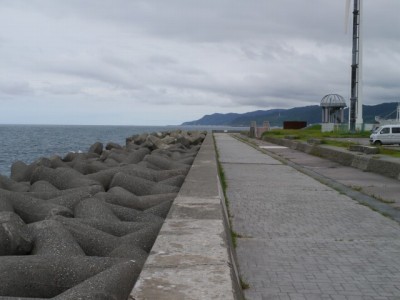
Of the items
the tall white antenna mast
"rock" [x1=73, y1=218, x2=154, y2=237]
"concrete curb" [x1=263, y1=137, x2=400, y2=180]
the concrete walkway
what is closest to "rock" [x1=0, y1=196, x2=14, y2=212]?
"rock" [x1=73, y1=218, x2=154, y2=237]

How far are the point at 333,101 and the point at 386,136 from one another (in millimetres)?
31732

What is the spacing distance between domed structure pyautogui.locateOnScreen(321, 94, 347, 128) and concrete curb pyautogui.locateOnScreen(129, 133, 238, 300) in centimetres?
5681

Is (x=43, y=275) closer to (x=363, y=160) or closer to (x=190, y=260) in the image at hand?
(x=190, y=260)

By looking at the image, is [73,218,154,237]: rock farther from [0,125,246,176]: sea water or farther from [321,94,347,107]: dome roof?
[321,94,347,107]: dome roof

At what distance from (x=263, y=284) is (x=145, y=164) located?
7.92 m

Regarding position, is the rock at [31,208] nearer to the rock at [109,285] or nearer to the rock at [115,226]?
the rock at [115,226]

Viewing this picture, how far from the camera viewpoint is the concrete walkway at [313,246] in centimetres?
418

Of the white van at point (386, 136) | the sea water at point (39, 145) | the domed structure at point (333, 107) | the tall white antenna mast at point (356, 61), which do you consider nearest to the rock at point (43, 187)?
the sea water at point (39, 145)

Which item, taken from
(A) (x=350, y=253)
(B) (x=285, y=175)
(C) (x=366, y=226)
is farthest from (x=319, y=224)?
(B) (x=285, y=175)

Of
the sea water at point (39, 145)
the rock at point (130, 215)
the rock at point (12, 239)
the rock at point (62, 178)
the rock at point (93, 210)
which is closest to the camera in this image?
the rock at point (12, 239)

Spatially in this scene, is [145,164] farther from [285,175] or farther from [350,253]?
[350,253]

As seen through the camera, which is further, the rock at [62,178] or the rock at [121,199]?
the rock at [62,178]

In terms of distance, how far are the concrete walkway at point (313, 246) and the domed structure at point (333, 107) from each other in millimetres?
52835

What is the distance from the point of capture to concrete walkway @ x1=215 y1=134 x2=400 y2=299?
4.18 m
